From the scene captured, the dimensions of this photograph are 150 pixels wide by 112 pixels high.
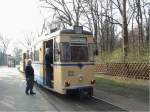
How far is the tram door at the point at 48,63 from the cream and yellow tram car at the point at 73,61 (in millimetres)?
1110

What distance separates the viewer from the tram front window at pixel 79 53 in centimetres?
1639

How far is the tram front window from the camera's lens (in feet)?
53.8

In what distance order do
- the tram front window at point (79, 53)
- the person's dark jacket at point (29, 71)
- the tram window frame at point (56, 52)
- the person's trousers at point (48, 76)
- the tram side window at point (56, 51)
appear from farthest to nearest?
1. the person's trousers at point (48, 76)
2. the person's dark jacket at point (29, 71)
3. the tram side window at point (56, 51)
4. the tram window frame at point (56, 52)
5. the tram front window at point (79, 53)

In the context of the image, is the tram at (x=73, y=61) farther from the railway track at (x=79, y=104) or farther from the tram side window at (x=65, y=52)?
the railway track at (x=79, y=104)

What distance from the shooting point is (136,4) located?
1471 inches

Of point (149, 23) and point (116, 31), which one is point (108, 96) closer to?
point (149, 23)

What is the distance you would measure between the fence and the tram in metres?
8.42

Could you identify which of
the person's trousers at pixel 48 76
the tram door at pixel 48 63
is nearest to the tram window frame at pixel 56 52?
the tram door at pixel 48 63

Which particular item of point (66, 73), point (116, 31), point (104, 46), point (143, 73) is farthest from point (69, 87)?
point (116, 31)

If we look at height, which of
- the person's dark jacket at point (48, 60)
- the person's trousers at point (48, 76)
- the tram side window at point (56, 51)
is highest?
the tram side window at point (56, 51)

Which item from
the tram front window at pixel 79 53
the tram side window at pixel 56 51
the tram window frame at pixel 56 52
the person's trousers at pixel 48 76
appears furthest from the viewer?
the person's trousers at pixel 48 76

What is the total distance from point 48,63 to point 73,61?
2.75 metres

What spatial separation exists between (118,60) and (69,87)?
51.6ft

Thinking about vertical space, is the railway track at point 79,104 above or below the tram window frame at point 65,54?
below
